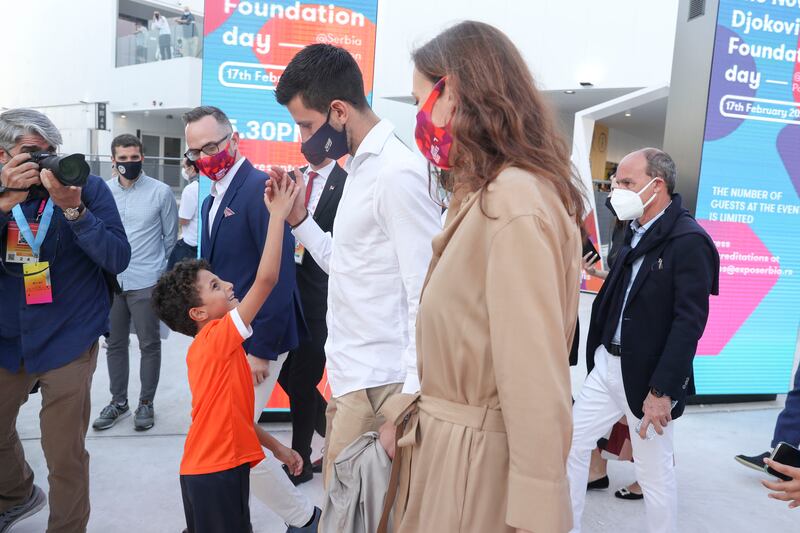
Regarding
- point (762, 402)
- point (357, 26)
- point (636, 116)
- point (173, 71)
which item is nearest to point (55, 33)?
point (173, 71)

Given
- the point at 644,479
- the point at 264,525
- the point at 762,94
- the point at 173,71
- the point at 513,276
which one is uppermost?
the point at 173,71

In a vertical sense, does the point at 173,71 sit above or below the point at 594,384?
above

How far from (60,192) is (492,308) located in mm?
1851

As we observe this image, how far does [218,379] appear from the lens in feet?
7.14

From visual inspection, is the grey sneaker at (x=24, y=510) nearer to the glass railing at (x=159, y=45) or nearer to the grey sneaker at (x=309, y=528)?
the grey sneaker at (x=309, y=528)

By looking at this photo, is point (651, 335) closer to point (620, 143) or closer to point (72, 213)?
point (72, 213)

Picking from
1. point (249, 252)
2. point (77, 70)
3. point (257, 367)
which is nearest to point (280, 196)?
point (249, 252)

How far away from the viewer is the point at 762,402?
5.17 meters

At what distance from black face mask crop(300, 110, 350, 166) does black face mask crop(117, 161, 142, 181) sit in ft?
8.76

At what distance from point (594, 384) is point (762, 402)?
10.2 ft

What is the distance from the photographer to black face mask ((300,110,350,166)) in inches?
78.8

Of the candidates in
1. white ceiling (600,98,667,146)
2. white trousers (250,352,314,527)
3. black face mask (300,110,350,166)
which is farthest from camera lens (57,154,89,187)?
white ceiling (600,98,667,146)

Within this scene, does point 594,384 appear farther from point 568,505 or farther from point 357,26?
point 357,26

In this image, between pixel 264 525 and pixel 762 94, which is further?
pixel 762 94
